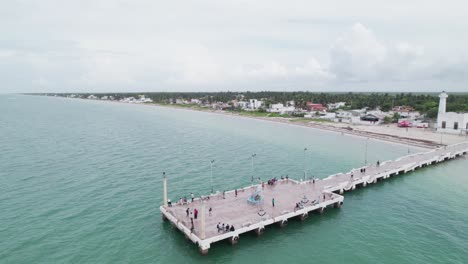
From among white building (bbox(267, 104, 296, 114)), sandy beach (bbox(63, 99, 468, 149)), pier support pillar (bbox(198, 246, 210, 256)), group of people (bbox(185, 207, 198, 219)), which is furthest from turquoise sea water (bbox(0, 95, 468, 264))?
white building (bbox(267, 104, 296, 114))

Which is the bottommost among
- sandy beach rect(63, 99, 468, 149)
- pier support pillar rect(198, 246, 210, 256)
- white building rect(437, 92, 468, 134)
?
pier support pillar rect(198, 246, 210, 256)

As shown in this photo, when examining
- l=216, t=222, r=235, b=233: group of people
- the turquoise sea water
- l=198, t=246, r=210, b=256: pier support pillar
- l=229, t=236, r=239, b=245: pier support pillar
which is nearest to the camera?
l=198, t=246, r=210, b=256: pier support pillar

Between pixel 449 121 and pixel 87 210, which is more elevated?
pixel 449 121

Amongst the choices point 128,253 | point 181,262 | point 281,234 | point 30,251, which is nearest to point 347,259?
point 281,234

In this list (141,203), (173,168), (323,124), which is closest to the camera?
(141,203)

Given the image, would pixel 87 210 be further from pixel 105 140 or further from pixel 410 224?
pixel 105 140

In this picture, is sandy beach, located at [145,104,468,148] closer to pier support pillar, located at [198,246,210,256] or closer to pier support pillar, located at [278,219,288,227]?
pier support pillar, located at [278,219,288,227]
